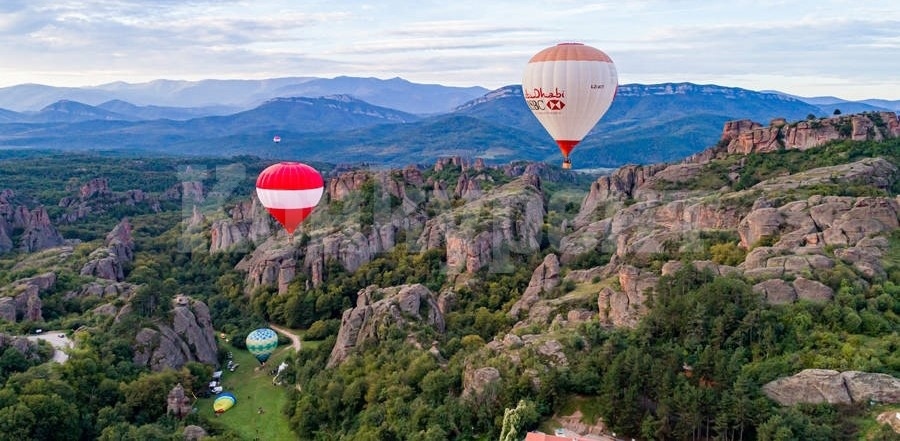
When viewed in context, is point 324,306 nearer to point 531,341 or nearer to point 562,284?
point 562,284

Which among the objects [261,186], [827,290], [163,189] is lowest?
[163,189]

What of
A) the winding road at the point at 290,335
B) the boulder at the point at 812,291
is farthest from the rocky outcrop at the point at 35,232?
the boulder at the point at 812,291

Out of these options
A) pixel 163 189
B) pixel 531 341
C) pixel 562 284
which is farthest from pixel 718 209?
pixel 163 189

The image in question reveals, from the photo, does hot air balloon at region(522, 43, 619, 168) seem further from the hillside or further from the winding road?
the winding road

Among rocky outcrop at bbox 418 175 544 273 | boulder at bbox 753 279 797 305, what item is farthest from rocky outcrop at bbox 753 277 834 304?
rocky outcrop at bbox 418 175 544 273

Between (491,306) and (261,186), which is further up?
(261,186)

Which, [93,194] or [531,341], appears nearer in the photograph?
[531,341]

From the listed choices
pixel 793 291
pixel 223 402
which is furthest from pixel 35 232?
pixel 793 291

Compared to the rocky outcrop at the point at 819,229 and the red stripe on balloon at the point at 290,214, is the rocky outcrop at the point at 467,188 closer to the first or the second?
the red stripe on balloon at the point at 290,214

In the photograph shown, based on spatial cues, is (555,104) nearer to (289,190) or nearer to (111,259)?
(289,190)
